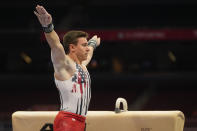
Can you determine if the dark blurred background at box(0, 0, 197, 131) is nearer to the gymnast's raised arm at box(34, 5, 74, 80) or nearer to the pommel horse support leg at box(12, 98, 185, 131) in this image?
the pommel horse support leg at box(12, 98, 185, 131)

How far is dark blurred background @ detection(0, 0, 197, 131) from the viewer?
12414 mm

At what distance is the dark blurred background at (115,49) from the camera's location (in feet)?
40.7

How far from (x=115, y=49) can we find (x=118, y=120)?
438 inches

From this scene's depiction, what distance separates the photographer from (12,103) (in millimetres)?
10930

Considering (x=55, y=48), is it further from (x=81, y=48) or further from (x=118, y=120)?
(x=118, y=120)

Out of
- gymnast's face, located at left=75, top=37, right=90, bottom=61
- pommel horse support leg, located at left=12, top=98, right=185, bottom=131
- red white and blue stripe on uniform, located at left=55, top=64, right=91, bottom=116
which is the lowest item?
pommel horse support leg, located at left=12, top=98, right=185, bottom=131

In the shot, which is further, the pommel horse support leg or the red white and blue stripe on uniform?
the pommel horse support leg

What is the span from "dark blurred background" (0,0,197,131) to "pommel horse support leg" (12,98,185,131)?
8.18m

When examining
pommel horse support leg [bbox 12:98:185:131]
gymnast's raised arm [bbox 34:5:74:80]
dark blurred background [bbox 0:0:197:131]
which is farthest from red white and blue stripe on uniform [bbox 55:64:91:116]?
dark blurred background [bbox 0:0:197:131]

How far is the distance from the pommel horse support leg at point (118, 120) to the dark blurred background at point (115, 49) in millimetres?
8177

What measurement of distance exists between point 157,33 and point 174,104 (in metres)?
2.70

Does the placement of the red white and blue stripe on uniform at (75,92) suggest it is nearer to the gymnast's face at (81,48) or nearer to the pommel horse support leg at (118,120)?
the gymnast's face at (81,48)

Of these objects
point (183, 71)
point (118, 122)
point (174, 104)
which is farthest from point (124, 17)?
point (118, 122)

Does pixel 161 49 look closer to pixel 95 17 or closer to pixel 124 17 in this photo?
pixel 124 17
